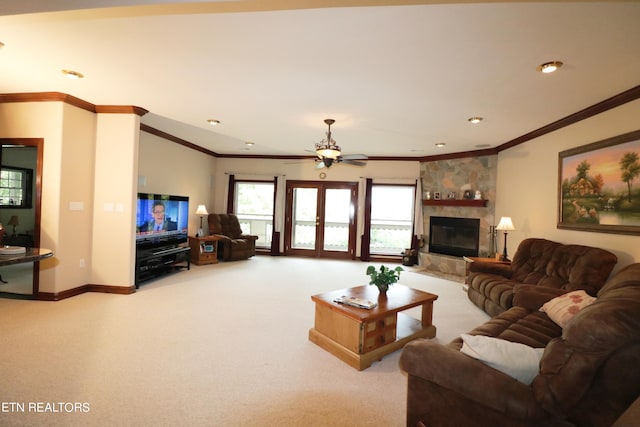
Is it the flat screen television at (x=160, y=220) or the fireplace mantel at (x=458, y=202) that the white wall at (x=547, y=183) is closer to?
the fireplace mantel at (x=458, y=202)

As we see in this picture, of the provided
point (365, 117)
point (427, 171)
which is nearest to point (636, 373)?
point (365, 117)

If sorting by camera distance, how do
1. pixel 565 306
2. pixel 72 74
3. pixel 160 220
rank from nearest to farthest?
1. pixel 565 306
2. pixel 72 74
3. pixel 160 220

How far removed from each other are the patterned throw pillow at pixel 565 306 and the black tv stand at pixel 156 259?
4996 mm

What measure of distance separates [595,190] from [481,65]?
226 centimetres

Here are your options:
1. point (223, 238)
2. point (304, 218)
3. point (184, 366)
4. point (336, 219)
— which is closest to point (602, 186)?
point (184, 366)

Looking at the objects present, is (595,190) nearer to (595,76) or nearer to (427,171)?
(595,76)

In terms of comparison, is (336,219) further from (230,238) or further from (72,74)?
(72,74)

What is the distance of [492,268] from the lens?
4.05 m

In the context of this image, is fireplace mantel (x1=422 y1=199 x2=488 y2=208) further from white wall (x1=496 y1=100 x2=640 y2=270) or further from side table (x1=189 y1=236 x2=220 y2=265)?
side table (x1=189 y1=236 x2=220 y2=265)

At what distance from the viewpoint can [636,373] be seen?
1.17 m

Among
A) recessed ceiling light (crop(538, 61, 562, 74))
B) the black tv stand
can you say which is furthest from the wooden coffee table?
the black tv stand

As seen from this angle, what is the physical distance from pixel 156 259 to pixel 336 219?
4.25 m

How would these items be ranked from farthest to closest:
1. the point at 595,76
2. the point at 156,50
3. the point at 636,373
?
the point at 595,76 → the point at 156,50 → the point at 636,373

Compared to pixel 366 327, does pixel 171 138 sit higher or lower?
higher
